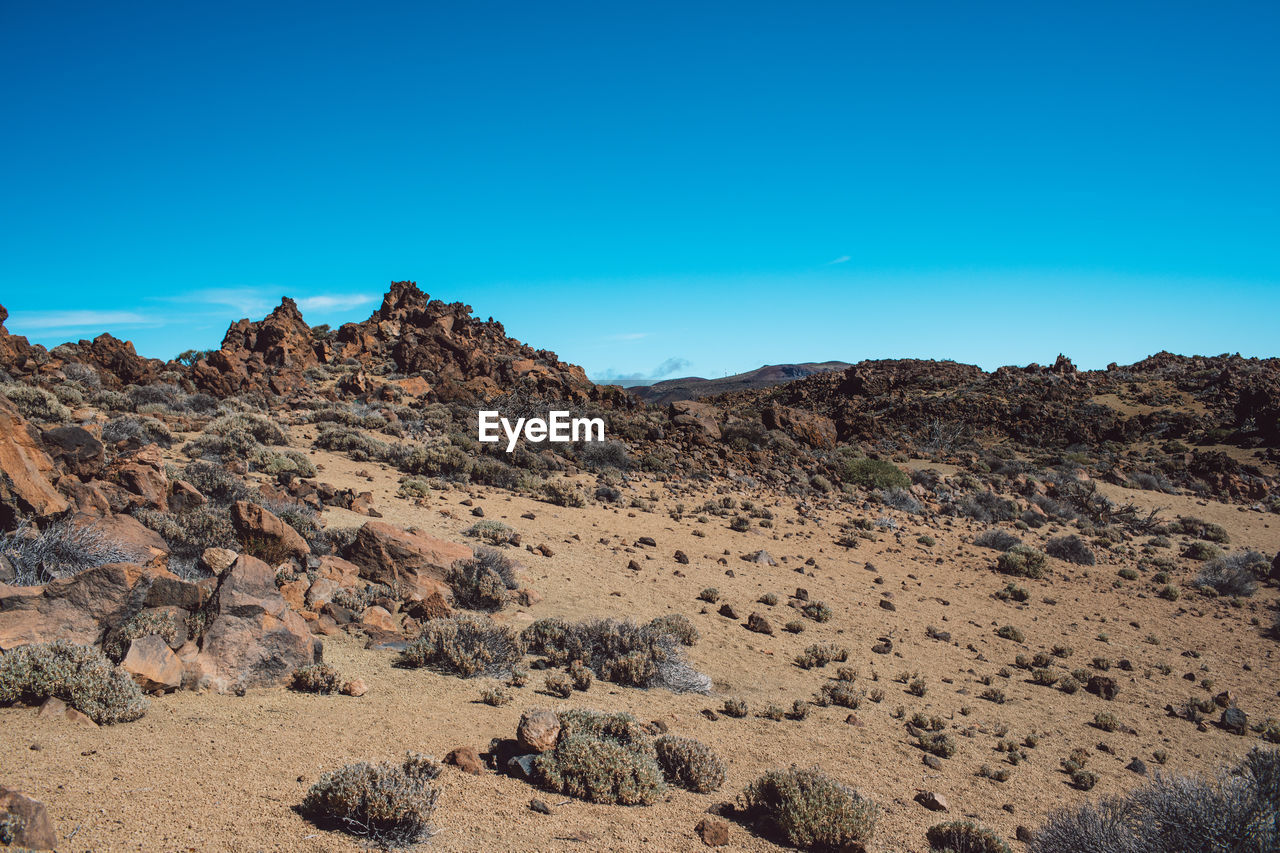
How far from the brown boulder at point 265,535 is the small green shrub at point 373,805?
15.4 feet

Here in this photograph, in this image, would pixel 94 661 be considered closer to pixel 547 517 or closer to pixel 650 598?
pixel 650 598

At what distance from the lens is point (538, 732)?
477 centimetres

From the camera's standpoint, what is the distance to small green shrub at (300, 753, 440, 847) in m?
3.63

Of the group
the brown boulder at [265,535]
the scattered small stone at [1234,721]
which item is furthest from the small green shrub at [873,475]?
the brown boulder at [265,535]

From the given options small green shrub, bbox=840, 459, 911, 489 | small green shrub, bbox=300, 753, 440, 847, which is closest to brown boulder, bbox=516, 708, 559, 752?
small green shrub, bbox=300, 753, 440, 847

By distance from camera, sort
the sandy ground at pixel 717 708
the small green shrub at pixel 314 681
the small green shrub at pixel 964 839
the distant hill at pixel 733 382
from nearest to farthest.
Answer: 1. the sandy ground at pixel 717 708
2. the small green shrub at pixel 964 839
3. the small green shrub at pixel 314 681
4. the distant hill at pixel 733 382

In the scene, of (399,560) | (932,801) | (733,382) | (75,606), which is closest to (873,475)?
(399,560)

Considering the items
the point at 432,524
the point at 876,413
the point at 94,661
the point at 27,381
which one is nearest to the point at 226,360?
the point at 27,381

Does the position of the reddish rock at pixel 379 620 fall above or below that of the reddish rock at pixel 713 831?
above

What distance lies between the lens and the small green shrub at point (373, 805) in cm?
363

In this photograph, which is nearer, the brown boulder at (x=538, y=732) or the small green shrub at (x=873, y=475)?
the brown boulder at (x=538, y=732)

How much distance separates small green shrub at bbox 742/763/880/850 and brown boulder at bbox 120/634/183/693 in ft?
14.4

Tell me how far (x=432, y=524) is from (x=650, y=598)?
4489mm

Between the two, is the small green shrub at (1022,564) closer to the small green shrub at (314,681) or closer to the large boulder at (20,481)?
the small green shrub at (314,681)
